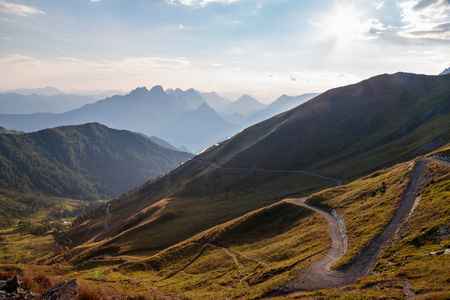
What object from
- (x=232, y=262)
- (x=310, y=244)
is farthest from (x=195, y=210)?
(x=310, y=244)

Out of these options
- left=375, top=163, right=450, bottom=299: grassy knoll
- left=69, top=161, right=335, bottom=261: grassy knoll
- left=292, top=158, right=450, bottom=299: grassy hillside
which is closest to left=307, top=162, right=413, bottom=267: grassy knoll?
left=292, top=158, right=450, bottom=299: grassy hillside

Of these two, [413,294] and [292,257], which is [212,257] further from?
[413,294]

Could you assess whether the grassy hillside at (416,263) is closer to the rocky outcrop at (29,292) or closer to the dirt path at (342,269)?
the dirt path at (342,269)

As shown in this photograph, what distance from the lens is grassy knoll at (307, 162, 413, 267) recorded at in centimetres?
4525

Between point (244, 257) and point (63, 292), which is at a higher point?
point (63, 292)

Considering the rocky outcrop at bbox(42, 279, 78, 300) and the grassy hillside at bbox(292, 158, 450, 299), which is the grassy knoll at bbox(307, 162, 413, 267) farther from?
the rocky outcrop at bbox(42, 279, 78, 300)

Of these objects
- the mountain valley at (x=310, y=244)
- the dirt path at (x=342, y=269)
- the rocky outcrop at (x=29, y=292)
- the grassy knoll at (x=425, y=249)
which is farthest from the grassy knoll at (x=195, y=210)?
the rocky outcrop at (x=29, y=292)

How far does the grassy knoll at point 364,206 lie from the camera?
148 feet

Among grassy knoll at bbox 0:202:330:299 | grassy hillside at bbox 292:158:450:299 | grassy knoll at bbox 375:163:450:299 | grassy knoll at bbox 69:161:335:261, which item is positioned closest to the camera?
grassy hillside at bbox 292:158:450:299

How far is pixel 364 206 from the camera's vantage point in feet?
202

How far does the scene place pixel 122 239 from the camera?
397ft

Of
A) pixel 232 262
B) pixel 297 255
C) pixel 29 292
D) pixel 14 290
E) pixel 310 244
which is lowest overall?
pixel 232 262

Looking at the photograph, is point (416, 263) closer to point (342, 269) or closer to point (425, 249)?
point (425, 249)

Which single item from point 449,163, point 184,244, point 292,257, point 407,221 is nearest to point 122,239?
point 184,244
